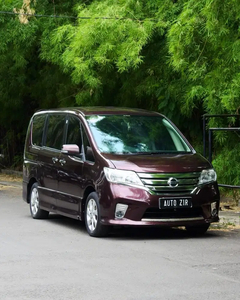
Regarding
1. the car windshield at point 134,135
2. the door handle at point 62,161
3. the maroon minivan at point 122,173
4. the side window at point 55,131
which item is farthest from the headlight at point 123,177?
the side window at point 55,131

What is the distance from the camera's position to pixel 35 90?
25.4 metres

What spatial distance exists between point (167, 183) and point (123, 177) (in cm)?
66

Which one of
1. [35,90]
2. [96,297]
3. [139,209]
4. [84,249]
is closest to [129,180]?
[139,209]

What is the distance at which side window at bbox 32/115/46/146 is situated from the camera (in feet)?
49.7

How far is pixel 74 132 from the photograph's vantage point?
13586 millimetres

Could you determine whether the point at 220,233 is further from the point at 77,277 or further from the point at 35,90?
the point at 35,90

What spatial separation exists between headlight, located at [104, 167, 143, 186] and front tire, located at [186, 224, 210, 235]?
4.49ft

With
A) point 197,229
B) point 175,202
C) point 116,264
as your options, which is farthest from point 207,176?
point 116,264

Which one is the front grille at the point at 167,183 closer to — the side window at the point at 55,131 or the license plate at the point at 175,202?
the license plate at the point at 175,202

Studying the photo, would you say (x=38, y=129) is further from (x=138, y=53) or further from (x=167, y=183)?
(x=167, y=183)

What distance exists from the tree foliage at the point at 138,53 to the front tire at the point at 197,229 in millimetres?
3460

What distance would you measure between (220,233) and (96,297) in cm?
538

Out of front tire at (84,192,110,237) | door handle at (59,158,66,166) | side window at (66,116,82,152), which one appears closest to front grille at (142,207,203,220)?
front tire at (84,192,110,237)

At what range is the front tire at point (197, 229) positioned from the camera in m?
12.7
